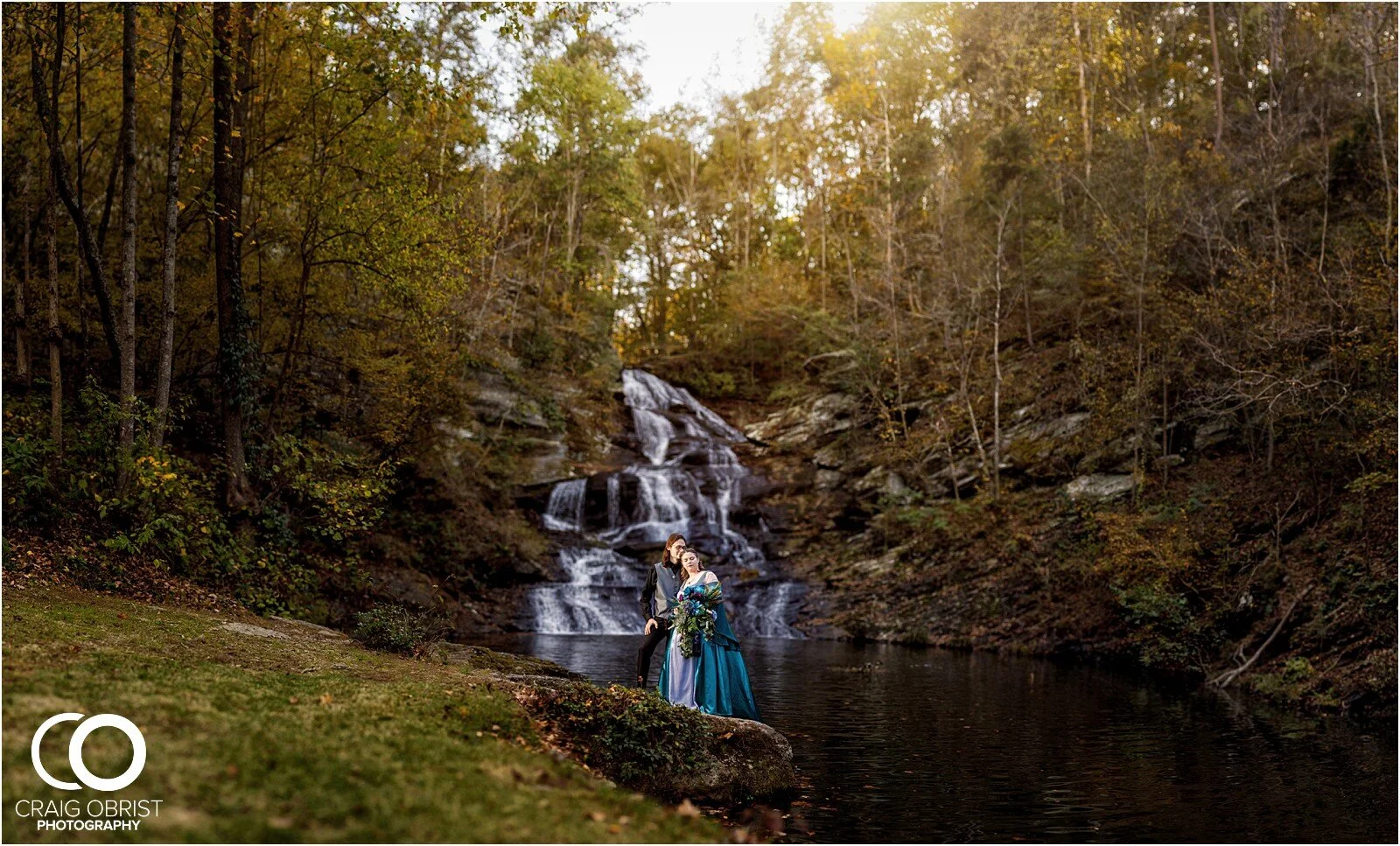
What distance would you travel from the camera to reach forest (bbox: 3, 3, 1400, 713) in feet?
50.0

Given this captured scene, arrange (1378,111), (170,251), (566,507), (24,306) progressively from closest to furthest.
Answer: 1. (170,251)
2. (24,306)
3. (1378,111)
4. (566,507)

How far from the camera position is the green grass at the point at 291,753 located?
4926 millimetres

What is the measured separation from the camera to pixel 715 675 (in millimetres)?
10453

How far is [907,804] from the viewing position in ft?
29.0

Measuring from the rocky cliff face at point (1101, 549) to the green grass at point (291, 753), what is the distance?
42.0 ft

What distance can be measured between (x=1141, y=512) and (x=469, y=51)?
17219mm

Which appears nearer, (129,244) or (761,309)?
(129,244)

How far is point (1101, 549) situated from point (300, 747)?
1967cm

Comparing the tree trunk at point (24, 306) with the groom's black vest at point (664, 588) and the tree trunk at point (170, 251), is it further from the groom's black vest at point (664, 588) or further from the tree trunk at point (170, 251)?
the groom's black vest at point (664, 588)

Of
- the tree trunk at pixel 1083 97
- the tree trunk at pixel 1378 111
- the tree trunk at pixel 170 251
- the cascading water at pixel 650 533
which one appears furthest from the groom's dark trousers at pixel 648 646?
the tree trunk at pixel 1083 97

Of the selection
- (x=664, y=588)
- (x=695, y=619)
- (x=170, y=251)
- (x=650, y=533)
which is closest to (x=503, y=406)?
(x=650, y=533)

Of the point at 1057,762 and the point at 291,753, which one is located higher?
the point at 291,753

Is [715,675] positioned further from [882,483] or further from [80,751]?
[882,483]

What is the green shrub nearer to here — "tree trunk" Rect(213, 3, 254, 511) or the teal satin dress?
the teal satin dress
